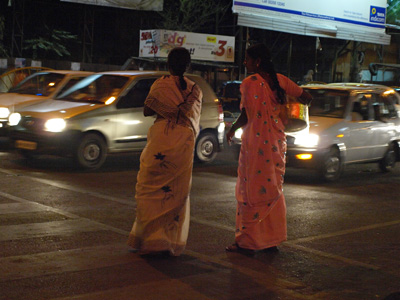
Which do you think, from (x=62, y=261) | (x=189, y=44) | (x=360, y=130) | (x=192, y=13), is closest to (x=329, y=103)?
(x=360, y=130)

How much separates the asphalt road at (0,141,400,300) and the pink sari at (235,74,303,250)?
0.80ft

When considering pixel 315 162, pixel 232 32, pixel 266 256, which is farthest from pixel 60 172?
pixel 232 32

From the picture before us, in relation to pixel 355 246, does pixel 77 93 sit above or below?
above

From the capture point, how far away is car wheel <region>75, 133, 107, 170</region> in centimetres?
1137

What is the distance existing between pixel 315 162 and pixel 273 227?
17.2 ft

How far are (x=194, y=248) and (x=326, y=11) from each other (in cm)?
2952

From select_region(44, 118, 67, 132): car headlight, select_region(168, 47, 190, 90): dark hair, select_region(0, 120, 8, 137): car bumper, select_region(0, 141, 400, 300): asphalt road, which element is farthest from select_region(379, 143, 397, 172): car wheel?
select_region(168, 47, 190, 90): dark hair

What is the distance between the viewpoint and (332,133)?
11297mm

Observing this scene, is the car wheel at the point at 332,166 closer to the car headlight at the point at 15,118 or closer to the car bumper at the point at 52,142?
the car bumper at the point at 52,142

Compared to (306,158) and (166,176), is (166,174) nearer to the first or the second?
(166,176)

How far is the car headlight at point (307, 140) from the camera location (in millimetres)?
11148

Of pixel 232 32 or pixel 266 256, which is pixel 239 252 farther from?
pixel 232 32

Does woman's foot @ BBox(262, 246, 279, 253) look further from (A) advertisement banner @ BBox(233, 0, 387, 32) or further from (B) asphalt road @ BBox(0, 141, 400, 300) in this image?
(A) advertisement banner @ BBox(233, 0, 387, 32)

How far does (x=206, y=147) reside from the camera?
13.2 m
